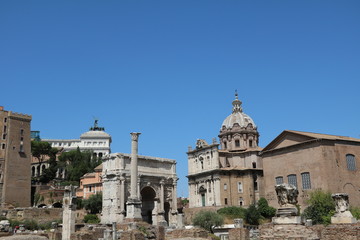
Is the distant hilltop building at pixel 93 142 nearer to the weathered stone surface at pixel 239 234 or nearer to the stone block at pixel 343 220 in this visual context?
the weathered stone surface at pixel 239 234

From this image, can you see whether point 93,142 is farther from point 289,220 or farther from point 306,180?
point 289,220

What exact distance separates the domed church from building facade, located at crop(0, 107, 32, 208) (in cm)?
2325

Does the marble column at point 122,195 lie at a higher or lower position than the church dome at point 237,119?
lower

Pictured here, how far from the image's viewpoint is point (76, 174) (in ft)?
220

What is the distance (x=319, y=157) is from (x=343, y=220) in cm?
2442

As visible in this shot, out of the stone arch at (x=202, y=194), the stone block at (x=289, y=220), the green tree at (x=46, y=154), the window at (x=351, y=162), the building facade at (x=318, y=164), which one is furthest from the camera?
the green tree at (x=46, y=154)

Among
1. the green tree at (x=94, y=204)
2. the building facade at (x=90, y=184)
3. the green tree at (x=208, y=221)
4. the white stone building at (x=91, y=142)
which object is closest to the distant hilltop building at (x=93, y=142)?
the white stone building at (x=91, y=142)

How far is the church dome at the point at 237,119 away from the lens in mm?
59897

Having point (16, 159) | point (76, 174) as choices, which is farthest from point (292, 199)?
point (76, 174)

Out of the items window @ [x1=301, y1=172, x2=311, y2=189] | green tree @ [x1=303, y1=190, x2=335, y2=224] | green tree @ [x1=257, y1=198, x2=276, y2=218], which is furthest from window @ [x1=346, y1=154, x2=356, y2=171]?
green tree @ [x1=257, y1=198, x2=276, y2=218]

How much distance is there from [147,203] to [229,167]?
1250 cm

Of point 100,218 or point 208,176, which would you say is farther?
point 208,176

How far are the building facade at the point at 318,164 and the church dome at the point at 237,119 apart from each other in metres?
13.1

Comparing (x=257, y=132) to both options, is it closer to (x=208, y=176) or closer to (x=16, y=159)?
(x=208, y=176)
